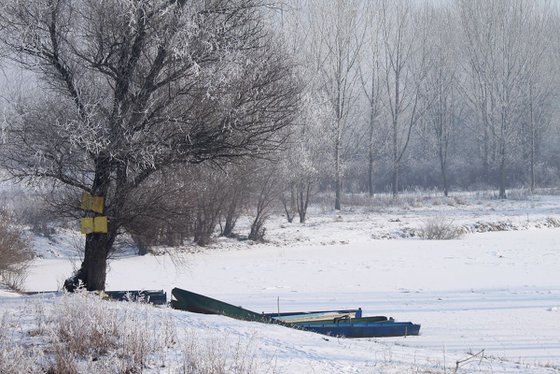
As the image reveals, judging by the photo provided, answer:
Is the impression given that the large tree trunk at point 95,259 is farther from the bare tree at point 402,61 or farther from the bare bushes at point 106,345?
the bare tree at point 402,61

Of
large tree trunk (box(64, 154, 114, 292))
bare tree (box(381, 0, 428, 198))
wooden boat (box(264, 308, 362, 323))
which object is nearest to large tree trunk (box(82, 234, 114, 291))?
large tree trunk (box(64, 154, 114, 292))

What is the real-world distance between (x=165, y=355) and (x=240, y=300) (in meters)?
8.15

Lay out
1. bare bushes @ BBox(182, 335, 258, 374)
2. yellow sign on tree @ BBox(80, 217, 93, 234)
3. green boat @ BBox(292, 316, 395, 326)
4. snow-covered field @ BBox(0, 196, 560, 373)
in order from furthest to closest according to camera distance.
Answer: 1. green boat @ BBox(292, 316, 395, 326)
2. yellow sign on tree @ BBox(80, 217, 93, 234)
3. snow-covered field @ BBox(0, 196, 560, 373)
4. bare bushes @ BBox(182, 335, 258, 374)

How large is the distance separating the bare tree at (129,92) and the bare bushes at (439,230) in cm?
2028

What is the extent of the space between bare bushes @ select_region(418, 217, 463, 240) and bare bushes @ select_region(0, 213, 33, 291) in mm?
17841

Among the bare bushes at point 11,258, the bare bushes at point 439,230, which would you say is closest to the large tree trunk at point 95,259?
the bare bushes at point 11,258

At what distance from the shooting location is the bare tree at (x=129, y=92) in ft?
30.1

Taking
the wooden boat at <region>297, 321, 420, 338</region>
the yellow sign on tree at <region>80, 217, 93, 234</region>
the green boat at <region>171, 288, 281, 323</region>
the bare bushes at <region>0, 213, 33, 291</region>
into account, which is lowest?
the wooden boat at <region>297, 321, 420, 338</region>

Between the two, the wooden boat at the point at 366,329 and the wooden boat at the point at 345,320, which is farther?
the wooden boat at the point at 345,320

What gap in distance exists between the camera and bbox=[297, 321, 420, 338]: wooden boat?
10091 mm

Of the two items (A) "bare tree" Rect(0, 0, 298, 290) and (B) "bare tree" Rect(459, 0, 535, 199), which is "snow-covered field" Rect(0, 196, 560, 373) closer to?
(A) "bare tree" Rect(0, 0, 298, 290)

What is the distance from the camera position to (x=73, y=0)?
31.4 ft

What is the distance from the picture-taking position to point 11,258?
15594 mm

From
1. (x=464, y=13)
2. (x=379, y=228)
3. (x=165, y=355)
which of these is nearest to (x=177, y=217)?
(x=165, y=355)
